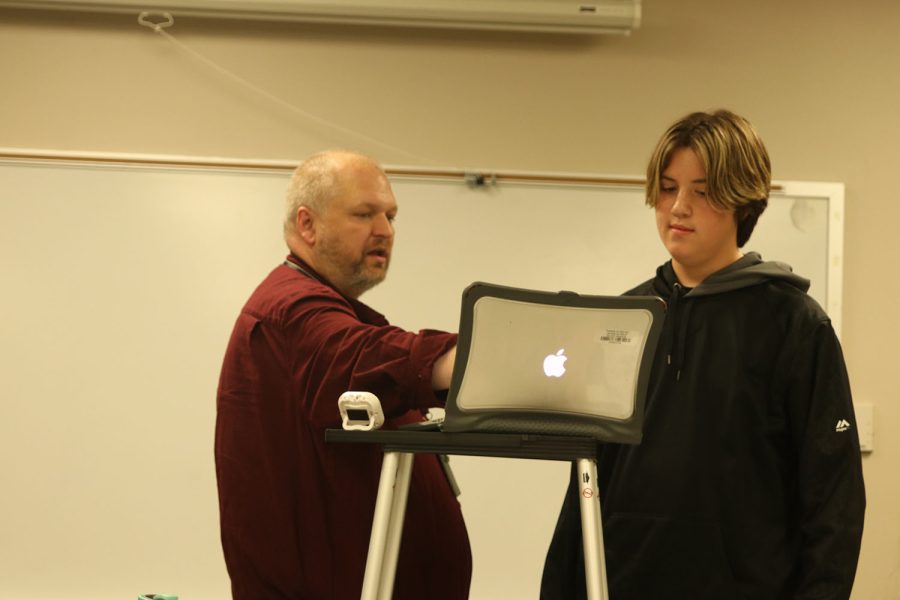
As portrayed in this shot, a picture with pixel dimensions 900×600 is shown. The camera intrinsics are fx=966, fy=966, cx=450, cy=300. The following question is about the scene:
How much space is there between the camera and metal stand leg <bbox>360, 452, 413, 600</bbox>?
43.3 inches

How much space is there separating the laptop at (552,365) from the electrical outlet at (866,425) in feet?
7.14

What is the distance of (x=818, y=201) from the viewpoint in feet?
9.82

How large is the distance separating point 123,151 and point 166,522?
1.11 metres

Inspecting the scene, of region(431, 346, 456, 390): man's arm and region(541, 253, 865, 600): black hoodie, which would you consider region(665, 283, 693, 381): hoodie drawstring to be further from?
region(431, 346, 456, 390): man's arm

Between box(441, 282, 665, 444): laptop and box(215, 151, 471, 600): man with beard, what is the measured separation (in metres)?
0.30

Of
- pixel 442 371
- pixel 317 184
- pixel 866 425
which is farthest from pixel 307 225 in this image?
pixel 866 425

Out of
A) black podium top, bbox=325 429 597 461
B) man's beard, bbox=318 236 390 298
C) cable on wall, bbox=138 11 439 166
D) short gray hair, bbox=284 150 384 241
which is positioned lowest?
black podium top, bbox=325 429 597 461

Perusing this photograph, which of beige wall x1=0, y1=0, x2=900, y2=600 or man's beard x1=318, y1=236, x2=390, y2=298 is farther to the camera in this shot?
beige wall x1=0, y1=0, x2=900, y2=600

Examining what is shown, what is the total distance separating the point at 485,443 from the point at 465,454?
0.04 metres

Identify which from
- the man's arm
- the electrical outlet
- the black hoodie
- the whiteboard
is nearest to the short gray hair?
the man's arm

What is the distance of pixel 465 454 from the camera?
3.55ft

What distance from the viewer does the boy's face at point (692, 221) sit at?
1.41 metres

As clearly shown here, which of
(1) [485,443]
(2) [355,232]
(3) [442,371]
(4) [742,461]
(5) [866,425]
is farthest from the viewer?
(5) [866,425]

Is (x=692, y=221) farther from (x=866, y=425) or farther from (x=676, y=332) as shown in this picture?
(x=866, y=425)
